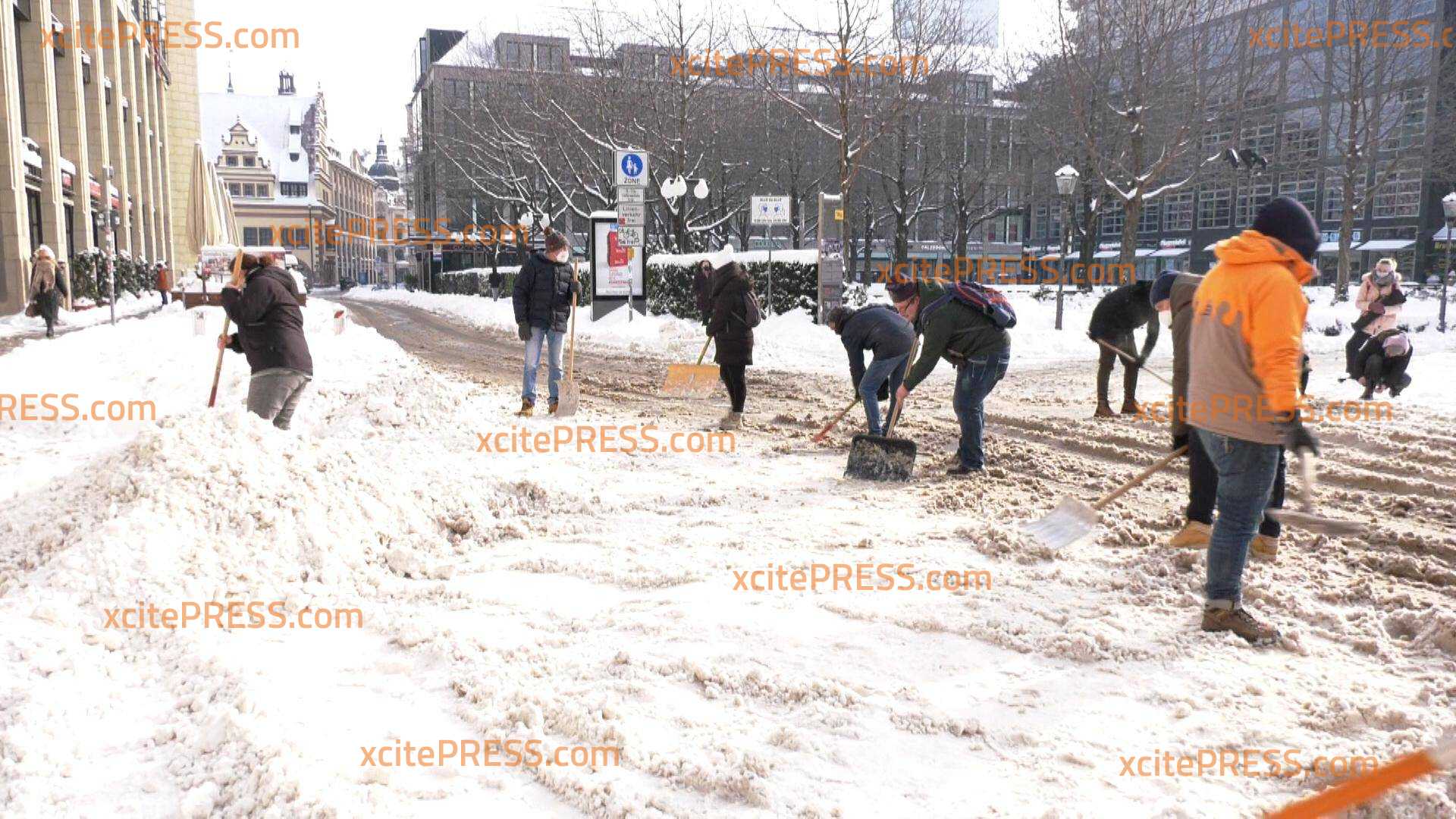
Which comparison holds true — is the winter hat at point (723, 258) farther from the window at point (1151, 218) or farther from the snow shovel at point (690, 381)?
the window at point (1151, 218)

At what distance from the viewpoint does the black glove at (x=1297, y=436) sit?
3.79 m

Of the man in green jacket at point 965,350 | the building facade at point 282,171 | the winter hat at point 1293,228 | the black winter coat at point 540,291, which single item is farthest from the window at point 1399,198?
the building facade at point 282,171

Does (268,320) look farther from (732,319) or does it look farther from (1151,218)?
(1151,218)

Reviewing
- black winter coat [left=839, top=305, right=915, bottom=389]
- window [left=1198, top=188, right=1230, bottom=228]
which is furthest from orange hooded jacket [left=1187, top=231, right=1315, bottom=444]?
window [left=1198, top=188, right=1230, bottom=228]

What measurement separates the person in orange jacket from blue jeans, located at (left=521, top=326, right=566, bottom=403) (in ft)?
21.8

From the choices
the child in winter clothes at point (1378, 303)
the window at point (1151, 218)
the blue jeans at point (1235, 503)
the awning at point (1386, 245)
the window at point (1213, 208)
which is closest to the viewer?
the blue jeans at point (1235, 503)

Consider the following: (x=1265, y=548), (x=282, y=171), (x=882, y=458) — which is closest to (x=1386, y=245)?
(x=882, y=458)

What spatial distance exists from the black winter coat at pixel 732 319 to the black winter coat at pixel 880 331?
180 centimetres

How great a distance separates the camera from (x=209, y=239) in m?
15.6

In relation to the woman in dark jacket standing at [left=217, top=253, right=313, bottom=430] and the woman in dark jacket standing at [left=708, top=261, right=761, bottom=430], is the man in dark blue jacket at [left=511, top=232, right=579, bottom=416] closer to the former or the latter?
the woman in dark jacket standing at [left=708, top=261, right=761, bottom=430]

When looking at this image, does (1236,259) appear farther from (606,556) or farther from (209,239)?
(209,239)

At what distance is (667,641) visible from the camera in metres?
3.98

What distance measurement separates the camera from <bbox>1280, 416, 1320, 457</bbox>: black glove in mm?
3789

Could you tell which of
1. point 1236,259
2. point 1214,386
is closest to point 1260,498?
point 1214,386
